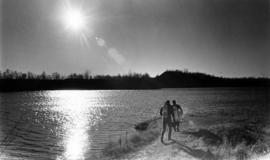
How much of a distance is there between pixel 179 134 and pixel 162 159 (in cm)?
532

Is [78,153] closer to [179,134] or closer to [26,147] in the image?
[26,147]

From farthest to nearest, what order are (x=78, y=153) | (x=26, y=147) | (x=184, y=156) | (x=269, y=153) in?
(x=26, y=147), (x=78, y=153), (x=184, y=156), (x=269, y=153)

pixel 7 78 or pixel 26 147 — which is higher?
pixel 7 78

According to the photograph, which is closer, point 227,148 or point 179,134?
point 227,148

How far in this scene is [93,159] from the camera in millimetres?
19312

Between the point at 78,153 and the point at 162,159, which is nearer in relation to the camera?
the point at 162,159

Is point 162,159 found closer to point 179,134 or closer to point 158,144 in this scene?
point 158,144

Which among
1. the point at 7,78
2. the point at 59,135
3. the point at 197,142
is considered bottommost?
the point at 59,135

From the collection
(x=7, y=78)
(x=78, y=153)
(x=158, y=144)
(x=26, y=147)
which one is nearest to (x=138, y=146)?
(x=158, y=144)

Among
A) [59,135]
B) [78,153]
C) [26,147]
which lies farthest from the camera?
[59,135]

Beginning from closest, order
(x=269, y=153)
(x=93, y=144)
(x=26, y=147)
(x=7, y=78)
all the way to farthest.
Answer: (x=269, y=153) < (x=26, y=147) < (x=93, y=144) < (x=7, y=78)

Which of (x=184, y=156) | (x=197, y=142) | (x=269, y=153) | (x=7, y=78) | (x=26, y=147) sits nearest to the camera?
(x=269, y=153)

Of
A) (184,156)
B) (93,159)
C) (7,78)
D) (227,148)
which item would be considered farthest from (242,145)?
(7,78)

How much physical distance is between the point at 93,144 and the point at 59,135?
797 cm
